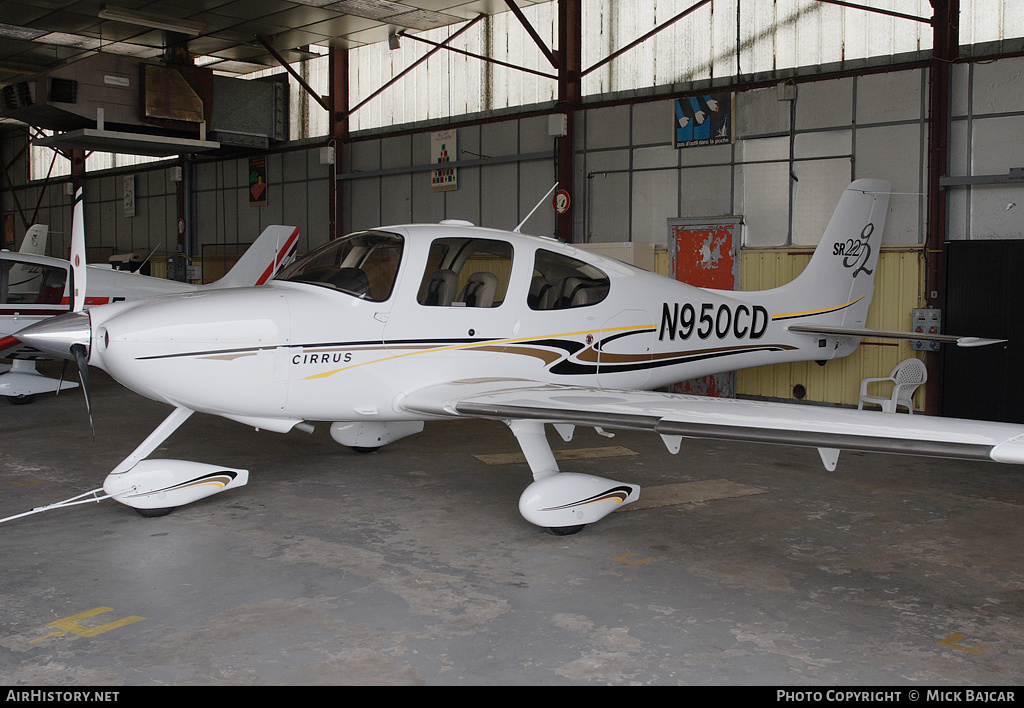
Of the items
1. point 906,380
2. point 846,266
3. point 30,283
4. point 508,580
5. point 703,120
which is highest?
point 703,120

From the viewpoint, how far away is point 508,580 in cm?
441

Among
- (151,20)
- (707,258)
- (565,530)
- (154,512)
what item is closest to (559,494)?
(565,530)

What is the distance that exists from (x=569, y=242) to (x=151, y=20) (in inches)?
287

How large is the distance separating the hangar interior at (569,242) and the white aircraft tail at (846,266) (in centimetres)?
90

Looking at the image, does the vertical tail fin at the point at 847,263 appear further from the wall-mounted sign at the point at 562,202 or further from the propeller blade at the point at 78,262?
the propeller blade at the point at 78,262

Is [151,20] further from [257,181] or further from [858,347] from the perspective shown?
[858,347]

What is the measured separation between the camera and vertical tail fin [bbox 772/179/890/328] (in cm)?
828

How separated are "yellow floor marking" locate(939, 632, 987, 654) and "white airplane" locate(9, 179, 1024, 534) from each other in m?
0.89

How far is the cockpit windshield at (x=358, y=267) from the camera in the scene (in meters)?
5.62

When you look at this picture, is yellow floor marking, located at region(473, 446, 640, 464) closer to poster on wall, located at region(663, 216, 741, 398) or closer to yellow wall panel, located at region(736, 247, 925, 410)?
poster on wall, located at region(663, 216, 741, 398)

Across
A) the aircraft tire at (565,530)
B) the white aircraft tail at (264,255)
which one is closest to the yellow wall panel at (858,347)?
the aircraft tire at (565,530)

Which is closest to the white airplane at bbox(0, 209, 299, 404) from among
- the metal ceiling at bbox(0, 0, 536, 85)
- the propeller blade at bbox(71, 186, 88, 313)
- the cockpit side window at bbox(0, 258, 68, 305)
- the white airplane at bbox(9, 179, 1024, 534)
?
the cockpit side window at bbox(0, 258, 68, 305)

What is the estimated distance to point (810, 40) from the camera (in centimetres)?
1081

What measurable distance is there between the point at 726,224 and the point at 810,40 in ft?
8.13
